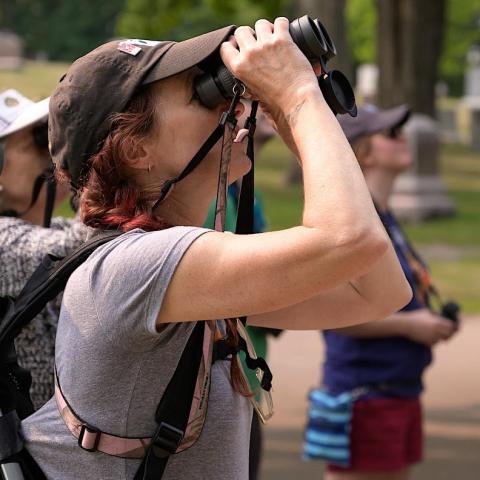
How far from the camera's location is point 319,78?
7.58 ft

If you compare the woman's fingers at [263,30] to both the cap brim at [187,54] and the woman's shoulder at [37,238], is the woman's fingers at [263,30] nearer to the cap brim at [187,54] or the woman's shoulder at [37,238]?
the cap brim at [187,54]

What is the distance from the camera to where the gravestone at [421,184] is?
19031 mm

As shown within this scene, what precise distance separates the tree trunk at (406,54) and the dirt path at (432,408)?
32.5 ft

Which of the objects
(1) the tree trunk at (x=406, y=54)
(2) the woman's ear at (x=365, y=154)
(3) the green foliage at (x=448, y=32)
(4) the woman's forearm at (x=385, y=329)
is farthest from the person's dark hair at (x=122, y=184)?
(3) the green foliage at (x=448, y=32)

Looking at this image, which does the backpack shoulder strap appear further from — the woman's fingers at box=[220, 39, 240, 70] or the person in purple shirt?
the person in purple shirt

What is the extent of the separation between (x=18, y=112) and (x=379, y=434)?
1.99 metres

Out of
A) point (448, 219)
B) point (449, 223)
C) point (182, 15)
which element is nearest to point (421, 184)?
point (448, 219)

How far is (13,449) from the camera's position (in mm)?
2314

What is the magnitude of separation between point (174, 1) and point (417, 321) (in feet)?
93.8

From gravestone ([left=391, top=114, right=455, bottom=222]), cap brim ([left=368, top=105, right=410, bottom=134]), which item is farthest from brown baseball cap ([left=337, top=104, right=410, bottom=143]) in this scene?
gravestone ([left=391, top=114, right=455, bottom=222])

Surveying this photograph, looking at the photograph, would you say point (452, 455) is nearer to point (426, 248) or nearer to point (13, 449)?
point (13, 449)

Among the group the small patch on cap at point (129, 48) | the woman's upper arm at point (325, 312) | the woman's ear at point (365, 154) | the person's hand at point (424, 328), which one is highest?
the small patch on cap at point (129, 48)

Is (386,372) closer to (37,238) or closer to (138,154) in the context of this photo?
(37,238)

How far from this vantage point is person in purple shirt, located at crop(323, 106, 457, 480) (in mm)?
4723
